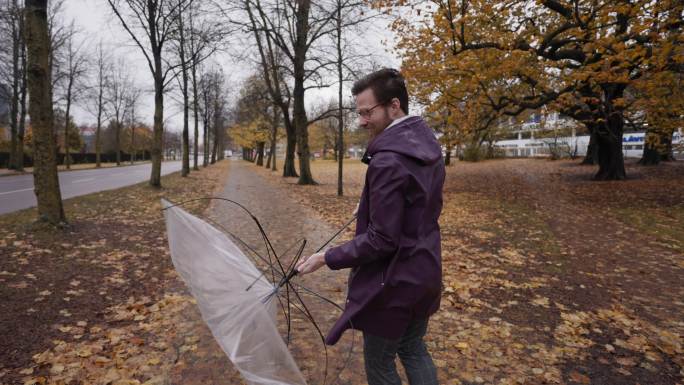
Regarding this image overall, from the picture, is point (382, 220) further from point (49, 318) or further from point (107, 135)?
point (107, 135)

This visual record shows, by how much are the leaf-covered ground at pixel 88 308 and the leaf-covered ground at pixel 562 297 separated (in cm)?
260

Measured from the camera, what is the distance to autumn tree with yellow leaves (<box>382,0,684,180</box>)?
340 inches

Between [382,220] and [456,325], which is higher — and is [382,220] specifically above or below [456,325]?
above

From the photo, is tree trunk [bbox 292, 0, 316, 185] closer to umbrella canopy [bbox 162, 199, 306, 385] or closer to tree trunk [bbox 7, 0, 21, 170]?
umbrella canopy [bbox 162, 199, 306, 385]

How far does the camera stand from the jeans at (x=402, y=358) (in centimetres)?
184

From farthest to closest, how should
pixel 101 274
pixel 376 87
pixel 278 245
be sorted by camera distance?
pixel 278 245, pixel 101 274, pixel 376 87

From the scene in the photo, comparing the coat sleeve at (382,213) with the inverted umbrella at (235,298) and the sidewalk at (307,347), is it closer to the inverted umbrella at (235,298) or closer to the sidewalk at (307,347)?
the inverted umbrella at (235,298)

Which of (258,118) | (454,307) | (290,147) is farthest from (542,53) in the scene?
(258,118)

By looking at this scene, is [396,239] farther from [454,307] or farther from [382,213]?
[454,307]

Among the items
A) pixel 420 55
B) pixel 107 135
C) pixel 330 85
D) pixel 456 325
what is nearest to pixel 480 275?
pixel 456 325

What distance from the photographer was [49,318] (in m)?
3.77

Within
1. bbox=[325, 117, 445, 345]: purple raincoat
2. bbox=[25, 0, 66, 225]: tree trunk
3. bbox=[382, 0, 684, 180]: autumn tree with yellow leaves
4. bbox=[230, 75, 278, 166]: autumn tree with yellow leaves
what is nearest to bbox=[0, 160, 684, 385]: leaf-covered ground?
bbox=[25, 0, 66, 225]: tree trunk

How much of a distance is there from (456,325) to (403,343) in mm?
2229

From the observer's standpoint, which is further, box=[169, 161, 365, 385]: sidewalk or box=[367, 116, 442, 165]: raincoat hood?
box=[169, 161, 365, 385]: sidewalk
